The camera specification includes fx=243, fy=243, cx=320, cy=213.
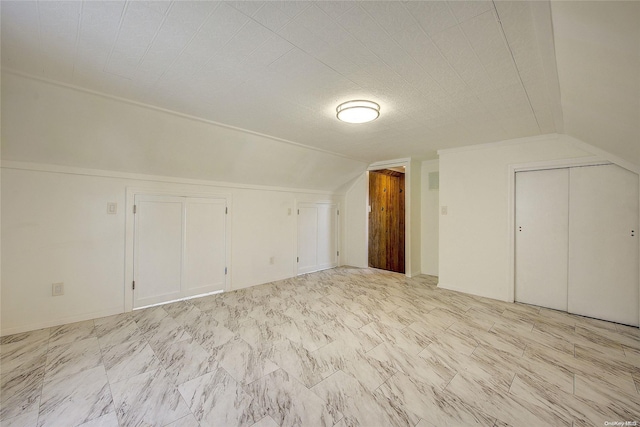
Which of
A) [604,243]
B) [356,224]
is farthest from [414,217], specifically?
[604,243]

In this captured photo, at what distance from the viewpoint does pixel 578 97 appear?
2.09m

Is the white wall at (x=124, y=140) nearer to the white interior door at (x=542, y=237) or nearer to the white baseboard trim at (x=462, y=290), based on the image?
the white baseboard trim at (x=462, y=290)

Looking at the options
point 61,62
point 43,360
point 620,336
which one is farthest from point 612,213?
point 43,360

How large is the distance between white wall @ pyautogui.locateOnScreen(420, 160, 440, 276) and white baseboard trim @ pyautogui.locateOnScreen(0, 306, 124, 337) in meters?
5.14

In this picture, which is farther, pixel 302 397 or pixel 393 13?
pixel 302 397

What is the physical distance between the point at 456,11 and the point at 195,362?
306 centimetres

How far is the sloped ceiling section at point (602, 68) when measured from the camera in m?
1.18

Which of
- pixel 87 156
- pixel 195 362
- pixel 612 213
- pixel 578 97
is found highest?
pixel 578 97

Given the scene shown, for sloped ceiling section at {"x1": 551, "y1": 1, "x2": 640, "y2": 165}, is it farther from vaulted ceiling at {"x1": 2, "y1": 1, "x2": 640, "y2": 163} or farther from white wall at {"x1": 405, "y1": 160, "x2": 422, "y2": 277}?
white wall at {"x1": 405, "y1": 160, "x2": 422, "y2": 277}

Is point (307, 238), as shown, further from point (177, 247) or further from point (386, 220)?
point (177, 247)

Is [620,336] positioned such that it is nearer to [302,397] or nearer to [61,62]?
[302,397]

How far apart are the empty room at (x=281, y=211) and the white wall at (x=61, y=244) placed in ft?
0.07

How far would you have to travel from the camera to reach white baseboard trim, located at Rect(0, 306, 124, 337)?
248 cm

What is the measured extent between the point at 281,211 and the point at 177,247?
1.85 metres
